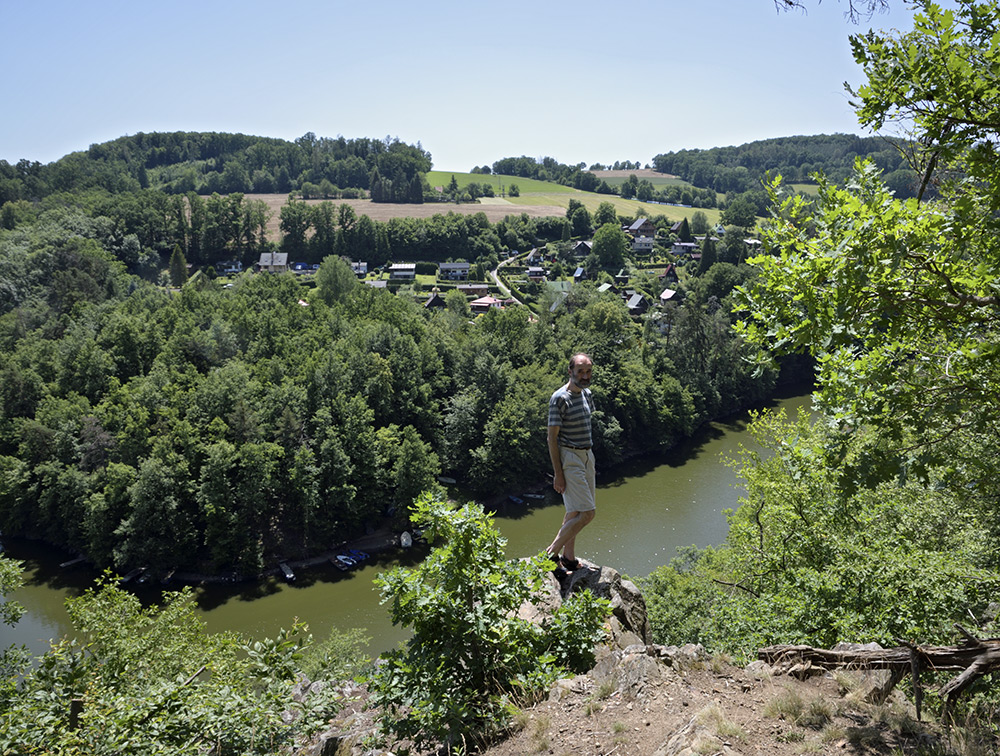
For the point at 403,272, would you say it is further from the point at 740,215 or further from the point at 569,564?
the point at 569,564

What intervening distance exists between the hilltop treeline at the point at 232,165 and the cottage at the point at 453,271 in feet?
127

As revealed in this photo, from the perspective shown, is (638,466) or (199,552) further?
(638,466)

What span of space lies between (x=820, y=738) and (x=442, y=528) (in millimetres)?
3333

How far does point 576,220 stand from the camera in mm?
88750

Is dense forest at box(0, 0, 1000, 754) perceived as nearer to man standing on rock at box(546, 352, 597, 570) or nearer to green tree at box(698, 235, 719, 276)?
man standing on rock at box(546, 352, 597, 570)

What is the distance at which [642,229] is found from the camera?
3474 inches

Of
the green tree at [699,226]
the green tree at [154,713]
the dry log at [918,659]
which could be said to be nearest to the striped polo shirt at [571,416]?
the dry log at [918,659]

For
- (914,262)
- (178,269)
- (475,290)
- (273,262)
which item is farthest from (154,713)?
(273,262)

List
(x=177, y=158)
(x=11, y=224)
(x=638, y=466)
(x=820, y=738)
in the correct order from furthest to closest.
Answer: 1. (x=177, y=158)
2. (x=11, y=224)
3. (x=638, y=466)
4. (x=820, y=738)

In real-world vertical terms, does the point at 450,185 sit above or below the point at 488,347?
above

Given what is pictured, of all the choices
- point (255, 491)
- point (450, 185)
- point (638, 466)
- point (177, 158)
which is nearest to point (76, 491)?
point (255, 491)

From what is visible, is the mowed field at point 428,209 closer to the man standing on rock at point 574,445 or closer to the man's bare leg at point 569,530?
the man's bare leg at point 569,530

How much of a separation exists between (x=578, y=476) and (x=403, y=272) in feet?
217

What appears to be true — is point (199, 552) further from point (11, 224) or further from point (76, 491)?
point (11, 224)
